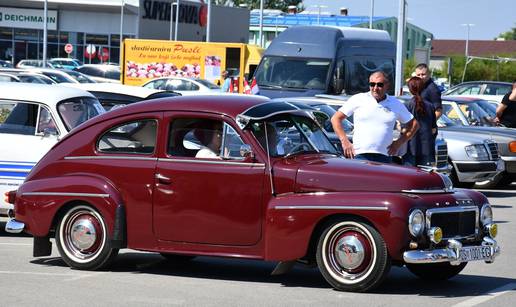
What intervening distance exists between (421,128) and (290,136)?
4.49 metres

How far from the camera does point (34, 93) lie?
12.4m

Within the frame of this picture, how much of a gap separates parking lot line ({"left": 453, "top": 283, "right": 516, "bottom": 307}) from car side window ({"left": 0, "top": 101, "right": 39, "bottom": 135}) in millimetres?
5806

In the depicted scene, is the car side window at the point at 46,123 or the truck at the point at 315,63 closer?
the car side window at the point at 46,123

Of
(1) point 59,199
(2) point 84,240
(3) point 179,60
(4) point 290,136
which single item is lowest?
(2) point 84,240

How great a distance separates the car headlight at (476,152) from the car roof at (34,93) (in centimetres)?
800

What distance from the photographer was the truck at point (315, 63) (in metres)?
27.7

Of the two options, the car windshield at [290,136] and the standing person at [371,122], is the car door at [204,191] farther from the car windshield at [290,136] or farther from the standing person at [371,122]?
the standing person at [371,122]

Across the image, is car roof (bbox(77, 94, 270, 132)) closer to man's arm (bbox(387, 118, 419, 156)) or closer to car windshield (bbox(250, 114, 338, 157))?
car windshield (bbox(250, 114, 338, 157))

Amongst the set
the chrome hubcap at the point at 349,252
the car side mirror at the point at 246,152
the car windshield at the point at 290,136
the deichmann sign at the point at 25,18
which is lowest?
the chrome hubcap at the point at 349,252

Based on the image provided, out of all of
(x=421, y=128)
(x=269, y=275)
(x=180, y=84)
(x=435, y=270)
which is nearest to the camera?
(x=435, y=270)

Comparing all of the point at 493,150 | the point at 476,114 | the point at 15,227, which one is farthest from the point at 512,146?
the point at 15,227

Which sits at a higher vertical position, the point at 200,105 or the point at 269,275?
the point at 200,105

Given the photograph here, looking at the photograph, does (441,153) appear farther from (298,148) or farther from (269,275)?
(298,148)

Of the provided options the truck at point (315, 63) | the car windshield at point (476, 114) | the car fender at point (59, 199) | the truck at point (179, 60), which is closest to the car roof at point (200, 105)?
the car fender at point (59, 199)
